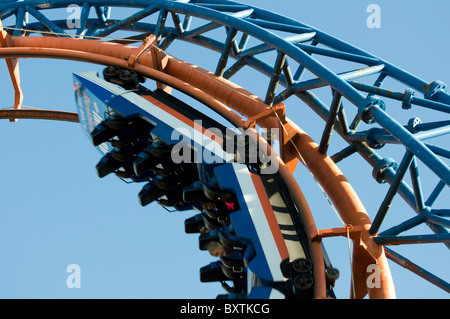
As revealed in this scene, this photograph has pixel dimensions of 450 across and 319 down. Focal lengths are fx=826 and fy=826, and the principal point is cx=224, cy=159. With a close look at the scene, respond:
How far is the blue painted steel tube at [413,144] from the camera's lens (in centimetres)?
1341

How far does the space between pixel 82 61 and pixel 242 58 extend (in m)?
4.05

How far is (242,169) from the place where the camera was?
50.3ft

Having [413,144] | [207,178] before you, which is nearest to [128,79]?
[207,178]

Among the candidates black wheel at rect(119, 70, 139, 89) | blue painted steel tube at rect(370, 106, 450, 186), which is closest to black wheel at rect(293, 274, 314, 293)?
blue painted steel tube at rect(370, 106, 450, 186)

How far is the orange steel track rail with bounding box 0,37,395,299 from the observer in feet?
47.1

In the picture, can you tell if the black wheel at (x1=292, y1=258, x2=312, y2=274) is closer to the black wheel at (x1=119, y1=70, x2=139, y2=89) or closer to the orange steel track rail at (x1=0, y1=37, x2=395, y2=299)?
the orange steel track rail at (x1=0, y1=37, x2=395, y2=299)

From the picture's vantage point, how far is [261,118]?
17.1 metres

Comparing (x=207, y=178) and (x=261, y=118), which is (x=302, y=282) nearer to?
(x=207, y=178)

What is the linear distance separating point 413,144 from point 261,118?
4111 mm

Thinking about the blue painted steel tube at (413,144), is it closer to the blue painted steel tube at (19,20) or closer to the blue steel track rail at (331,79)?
the blue steel track rail at (331,79)

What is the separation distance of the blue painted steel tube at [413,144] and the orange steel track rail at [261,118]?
5.55ft

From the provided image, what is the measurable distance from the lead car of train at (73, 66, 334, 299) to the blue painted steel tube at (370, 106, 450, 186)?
2309 mm
